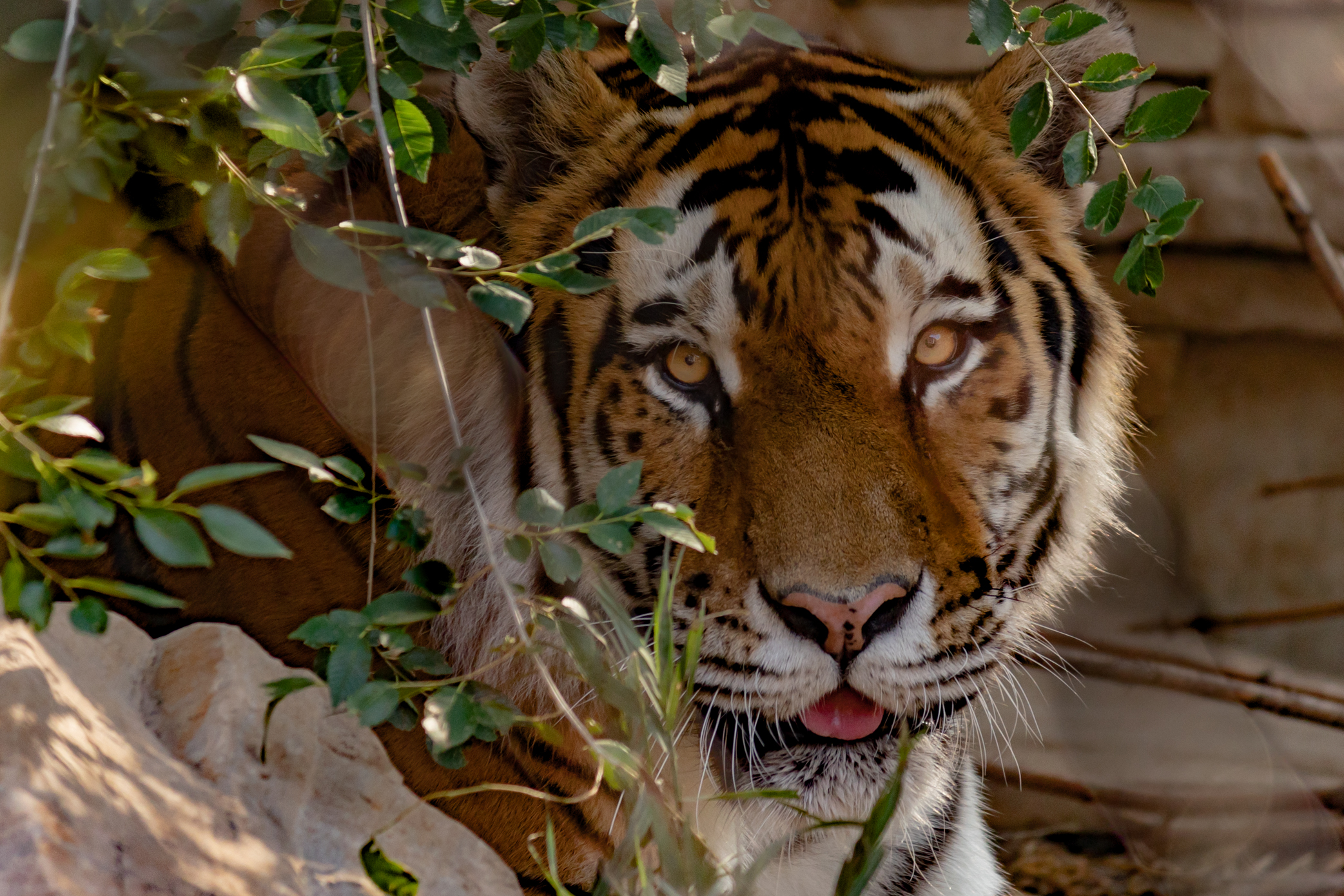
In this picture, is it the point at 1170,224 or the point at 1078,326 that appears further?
the point at 1078,326

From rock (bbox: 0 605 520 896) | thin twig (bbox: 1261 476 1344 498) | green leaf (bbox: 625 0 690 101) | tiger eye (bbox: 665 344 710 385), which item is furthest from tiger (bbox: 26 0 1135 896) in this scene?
thin twig (bbox: 1261 476 1344 498)

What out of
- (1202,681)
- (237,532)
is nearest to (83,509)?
(237,532)

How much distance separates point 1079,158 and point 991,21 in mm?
185

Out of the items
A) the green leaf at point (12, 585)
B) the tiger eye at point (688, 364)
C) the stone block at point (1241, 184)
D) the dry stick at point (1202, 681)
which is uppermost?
the stone block at point (1241, 184)

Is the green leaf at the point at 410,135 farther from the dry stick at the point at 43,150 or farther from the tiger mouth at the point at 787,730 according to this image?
the tiger mouth at the point at 787,730

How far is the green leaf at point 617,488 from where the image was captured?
95cm

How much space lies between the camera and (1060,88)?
143cm

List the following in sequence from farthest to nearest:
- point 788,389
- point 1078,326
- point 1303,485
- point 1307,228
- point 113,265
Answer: point 1303,485
point 1307,228
point 1078,326
point 788,389
point 113,265

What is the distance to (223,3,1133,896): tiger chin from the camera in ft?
4.02

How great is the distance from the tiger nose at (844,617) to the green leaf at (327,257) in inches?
22.3

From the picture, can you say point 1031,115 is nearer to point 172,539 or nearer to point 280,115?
point 280,115

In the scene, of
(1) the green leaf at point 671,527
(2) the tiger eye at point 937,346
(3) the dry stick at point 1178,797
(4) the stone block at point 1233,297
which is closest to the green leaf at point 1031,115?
(2) the tiger eye at point 937,346

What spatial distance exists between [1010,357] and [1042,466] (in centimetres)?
17

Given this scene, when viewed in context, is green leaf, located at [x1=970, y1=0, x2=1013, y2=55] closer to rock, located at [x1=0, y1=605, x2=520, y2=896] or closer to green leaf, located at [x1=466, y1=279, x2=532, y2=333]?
green leaf, located at [x1=466, y1=279, x2=532, y2=333]
